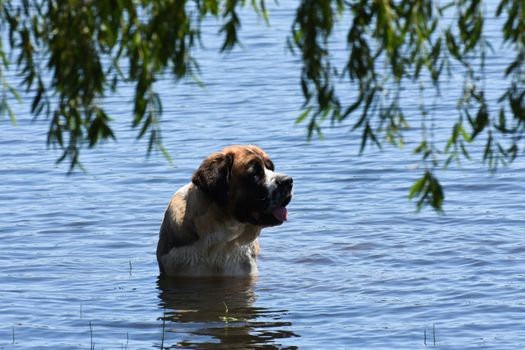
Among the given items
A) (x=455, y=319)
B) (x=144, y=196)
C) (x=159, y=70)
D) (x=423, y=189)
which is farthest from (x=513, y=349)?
(x=144, y=196)

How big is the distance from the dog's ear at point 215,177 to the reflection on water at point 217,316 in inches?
41.1

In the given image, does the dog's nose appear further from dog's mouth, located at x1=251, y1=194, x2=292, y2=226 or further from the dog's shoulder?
the dog's shoulder

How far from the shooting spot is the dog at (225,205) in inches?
458

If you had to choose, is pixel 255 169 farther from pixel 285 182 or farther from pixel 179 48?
pixel 179 48

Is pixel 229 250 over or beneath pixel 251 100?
over

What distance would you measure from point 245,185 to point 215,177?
0.32 m

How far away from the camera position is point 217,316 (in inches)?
457

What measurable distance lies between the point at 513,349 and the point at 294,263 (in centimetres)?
375

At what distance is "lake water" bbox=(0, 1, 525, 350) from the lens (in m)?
11.0

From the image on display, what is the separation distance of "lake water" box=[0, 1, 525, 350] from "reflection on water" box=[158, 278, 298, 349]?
20mm

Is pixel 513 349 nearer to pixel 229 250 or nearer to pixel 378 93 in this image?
pixel 229 250

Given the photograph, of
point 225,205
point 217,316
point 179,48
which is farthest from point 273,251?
point 179,48

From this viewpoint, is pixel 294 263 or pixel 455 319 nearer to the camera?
pixel 455 319

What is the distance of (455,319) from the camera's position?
11.1m
